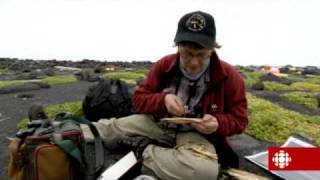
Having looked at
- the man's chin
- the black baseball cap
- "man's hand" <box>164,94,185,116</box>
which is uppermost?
the black baseball cap

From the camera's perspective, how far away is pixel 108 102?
24.2ft

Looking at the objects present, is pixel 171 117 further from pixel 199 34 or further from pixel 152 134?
pixel 199 34

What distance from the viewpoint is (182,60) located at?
5.14 meters

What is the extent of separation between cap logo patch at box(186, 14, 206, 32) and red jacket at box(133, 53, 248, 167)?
46cm

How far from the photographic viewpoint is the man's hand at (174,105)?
16.3 ft

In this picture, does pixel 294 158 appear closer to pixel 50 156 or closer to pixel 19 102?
pixel 50 156

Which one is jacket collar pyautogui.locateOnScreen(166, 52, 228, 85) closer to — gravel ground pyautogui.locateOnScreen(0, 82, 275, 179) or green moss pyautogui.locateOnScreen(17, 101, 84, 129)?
gravel ground pyautogui.locateOnScreen(0, 82, 275, 179)

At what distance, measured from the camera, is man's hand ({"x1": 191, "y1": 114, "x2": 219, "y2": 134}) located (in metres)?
4.89

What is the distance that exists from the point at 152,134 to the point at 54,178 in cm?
130

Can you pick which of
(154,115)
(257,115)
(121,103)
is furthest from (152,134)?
(257,115)

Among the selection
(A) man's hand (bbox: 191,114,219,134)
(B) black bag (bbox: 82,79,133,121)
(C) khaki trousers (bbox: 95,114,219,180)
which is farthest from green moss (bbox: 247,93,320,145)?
(A) man's hand (bbox: 191,114,219,134)

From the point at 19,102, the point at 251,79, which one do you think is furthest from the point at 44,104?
the point at 251,79

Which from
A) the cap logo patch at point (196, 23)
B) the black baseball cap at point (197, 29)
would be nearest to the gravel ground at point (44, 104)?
the black baseball cap at point (197, 29)

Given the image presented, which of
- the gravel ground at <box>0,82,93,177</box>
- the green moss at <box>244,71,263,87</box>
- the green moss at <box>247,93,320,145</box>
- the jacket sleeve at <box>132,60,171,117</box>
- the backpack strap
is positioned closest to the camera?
the backpack strap
